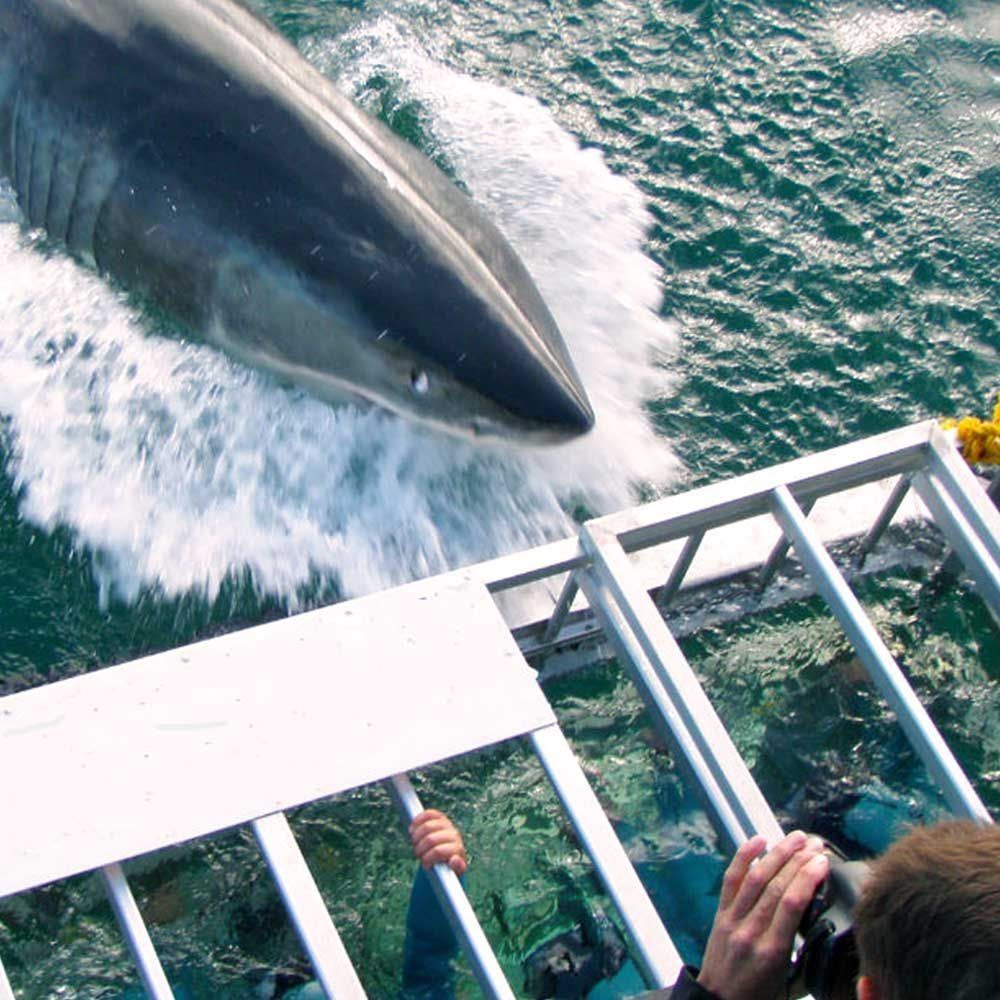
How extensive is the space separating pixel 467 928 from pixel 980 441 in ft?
4.75

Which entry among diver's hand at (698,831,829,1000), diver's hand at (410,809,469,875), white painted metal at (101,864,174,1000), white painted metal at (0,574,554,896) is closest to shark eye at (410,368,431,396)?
white painted metal at (0,574,554,896)

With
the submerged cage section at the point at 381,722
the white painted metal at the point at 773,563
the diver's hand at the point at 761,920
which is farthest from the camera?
the white painted metal at the point at 773,563

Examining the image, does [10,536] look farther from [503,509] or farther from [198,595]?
[503,509]

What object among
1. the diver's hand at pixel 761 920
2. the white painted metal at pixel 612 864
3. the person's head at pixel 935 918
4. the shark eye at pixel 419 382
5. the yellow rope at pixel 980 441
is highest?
the shark eye at pixel 419 382

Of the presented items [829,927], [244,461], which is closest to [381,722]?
[829,927]

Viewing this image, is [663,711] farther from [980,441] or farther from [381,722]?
[980,441]

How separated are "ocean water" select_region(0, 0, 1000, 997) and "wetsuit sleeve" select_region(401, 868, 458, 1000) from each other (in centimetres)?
7

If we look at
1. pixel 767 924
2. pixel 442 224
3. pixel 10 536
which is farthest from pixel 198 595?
pixel 767 924

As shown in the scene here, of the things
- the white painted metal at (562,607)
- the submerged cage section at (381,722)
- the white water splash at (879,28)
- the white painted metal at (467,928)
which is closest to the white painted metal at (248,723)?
the submerged cage section at (381,722)

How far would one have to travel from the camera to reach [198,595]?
3.52 meters

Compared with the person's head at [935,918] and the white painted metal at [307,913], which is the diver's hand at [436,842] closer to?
the white painted metal at [307,913]

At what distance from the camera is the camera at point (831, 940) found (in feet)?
5.99

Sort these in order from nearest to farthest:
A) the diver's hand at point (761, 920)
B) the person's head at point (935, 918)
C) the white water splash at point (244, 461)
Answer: the person's head at point (935, 918), the diver's hand at point (761, 920), the white water splash at point (244, 461)

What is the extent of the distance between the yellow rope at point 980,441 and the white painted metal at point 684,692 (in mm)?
802
